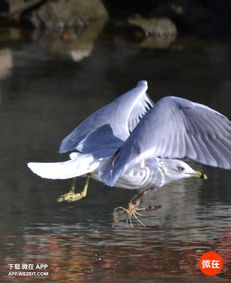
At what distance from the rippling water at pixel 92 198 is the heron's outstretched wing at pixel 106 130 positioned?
58 centimetres

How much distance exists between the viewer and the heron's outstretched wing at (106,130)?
669cm

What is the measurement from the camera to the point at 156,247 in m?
6.59

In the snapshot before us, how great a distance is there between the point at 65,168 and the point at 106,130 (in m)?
0.79

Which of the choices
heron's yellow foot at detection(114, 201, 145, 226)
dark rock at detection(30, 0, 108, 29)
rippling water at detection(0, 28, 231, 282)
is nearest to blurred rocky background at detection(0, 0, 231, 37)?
dark rock at detection(30, 0, 108, 29)

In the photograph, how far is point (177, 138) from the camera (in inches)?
245

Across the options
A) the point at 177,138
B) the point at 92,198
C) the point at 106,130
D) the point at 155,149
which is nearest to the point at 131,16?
the point at 92,198

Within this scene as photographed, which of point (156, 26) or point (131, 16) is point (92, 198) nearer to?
point (156, 26)

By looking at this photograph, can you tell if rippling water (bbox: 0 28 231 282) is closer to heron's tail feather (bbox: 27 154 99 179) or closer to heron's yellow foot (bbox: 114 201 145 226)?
heron's yellow foot (bbox: 114 201 145 226)

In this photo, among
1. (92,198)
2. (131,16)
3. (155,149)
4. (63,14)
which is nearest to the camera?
(155,149)

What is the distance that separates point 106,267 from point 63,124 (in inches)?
144

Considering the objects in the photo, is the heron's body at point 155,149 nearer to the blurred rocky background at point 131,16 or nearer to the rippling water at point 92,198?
the rippling water at point 92,198

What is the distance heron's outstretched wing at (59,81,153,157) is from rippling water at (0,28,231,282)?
0.58 metres

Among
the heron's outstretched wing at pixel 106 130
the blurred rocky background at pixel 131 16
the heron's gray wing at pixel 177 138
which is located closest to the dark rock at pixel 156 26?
the blurred rocky background at pixel 131 16

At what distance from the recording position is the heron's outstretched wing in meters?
6.69
